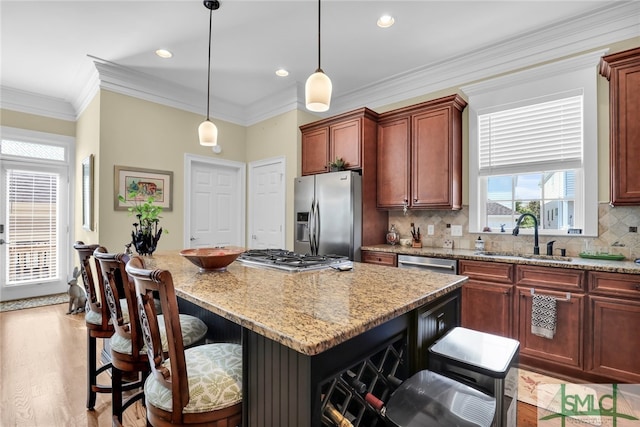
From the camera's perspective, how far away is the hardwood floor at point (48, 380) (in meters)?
1.95

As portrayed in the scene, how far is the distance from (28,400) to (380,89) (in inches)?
177

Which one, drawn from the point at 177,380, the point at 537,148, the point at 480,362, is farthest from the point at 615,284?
the point at 177,380

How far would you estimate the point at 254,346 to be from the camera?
1.04 metres

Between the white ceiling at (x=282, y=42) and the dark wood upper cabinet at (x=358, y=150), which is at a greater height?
the white ceiling at (x=282, y=42)

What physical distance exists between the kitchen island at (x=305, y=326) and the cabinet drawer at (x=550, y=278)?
1.35 metres

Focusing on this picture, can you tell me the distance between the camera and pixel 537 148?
309cm

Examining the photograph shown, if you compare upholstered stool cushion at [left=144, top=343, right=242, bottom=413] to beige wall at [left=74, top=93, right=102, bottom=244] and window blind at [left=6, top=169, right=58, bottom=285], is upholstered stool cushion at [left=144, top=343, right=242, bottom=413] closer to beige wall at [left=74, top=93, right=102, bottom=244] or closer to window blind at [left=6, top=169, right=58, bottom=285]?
beige wall at [left=74, top=93, right=102, bottom=244]

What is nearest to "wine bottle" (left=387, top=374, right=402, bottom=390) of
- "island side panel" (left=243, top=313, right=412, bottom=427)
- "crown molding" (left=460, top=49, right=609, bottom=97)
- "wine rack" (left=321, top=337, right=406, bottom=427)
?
"wine rack" (left=321, top=337, right=406, bottom=427)

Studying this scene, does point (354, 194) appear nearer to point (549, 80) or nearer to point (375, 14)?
point (375, 14)

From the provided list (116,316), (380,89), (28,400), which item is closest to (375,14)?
(380,89)

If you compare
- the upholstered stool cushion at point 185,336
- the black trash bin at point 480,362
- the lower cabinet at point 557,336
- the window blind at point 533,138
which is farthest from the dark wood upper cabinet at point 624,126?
the upholstered stool cushion at point 185,336

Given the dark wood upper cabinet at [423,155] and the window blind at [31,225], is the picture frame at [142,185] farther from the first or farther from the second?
the dark wood upper cabinet at [423,155]

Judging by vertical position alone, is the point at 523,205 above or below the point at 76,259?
above

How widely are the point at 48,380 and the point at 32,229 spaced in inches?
127
